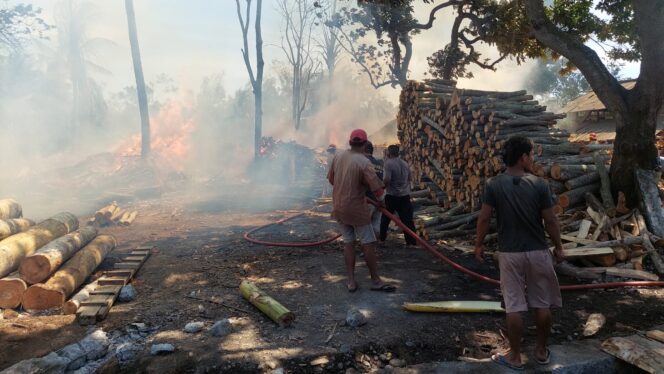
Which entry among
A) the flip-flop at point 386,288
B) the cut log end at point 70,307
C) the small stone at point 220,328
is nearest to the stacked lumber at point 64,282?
the cut log end at point 70,307

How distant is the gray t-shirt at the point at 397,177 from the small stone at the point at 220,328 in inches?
159

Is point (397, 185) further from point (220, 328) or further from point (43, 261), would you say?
point (43, 261)

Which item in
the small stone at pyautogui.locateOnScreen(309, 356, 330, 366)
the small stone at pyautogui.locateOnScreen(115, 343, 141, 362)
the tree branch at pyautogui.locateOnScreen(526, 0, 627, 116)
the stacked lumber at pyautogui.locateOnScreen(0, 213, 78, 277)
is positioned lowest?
the small stone at pyautogui.locateOnScreen(115, 343, 141, 362)

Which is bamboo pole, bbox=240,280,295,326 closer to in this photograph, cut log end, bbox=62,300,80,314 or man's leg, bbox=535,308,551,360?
cut log end, bbox=62,300,80,314

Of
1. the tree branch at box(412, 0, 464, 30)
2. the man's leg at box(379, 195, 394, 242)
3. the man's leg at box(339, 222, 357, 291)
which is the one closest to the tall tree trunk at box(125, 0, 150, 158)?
the tree branch at box(412, 0, 464, 30)

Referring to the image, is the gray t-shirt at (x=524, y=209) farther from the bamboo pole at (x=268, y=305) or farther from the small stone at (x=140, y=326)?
the small stone at (x=140, y=326)

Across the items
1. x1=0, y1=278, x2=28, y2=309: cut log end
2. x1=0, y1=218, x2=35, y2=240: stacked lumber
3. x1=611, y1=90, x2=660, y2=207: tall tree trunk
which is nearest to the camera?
x1=0, y1=278, x2=28, y2=309: cut log end

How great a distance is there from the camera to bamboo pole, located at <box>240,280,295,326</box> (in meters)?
4.36

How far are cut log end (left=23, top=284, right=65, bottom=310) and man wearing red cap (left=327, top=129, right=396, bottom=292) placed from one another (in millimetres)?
3569

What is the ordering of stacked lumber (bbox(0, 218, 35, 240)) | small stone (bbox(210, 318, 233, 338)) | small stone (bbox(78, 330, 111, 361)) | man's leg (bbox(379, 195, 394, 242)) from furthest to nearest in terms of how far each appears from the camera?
man's leg (bbox(379, 195, 394, 242)) < stacked lumber (bbox(0, 218, 35, 240)) < small stone (bbox(210, 318, 233, 338)) < small stone (bbox(78, 330, 111, 361))

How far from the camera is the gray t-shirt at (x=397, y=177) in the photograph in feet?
24.3

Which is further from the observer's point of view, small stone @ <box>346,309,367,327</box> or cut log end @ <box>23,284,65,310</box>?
cut log end @ <box>23,284,65,310</box>

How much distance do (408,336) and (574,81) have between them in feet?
160

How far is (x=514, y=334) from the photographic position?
3414 millimetres
